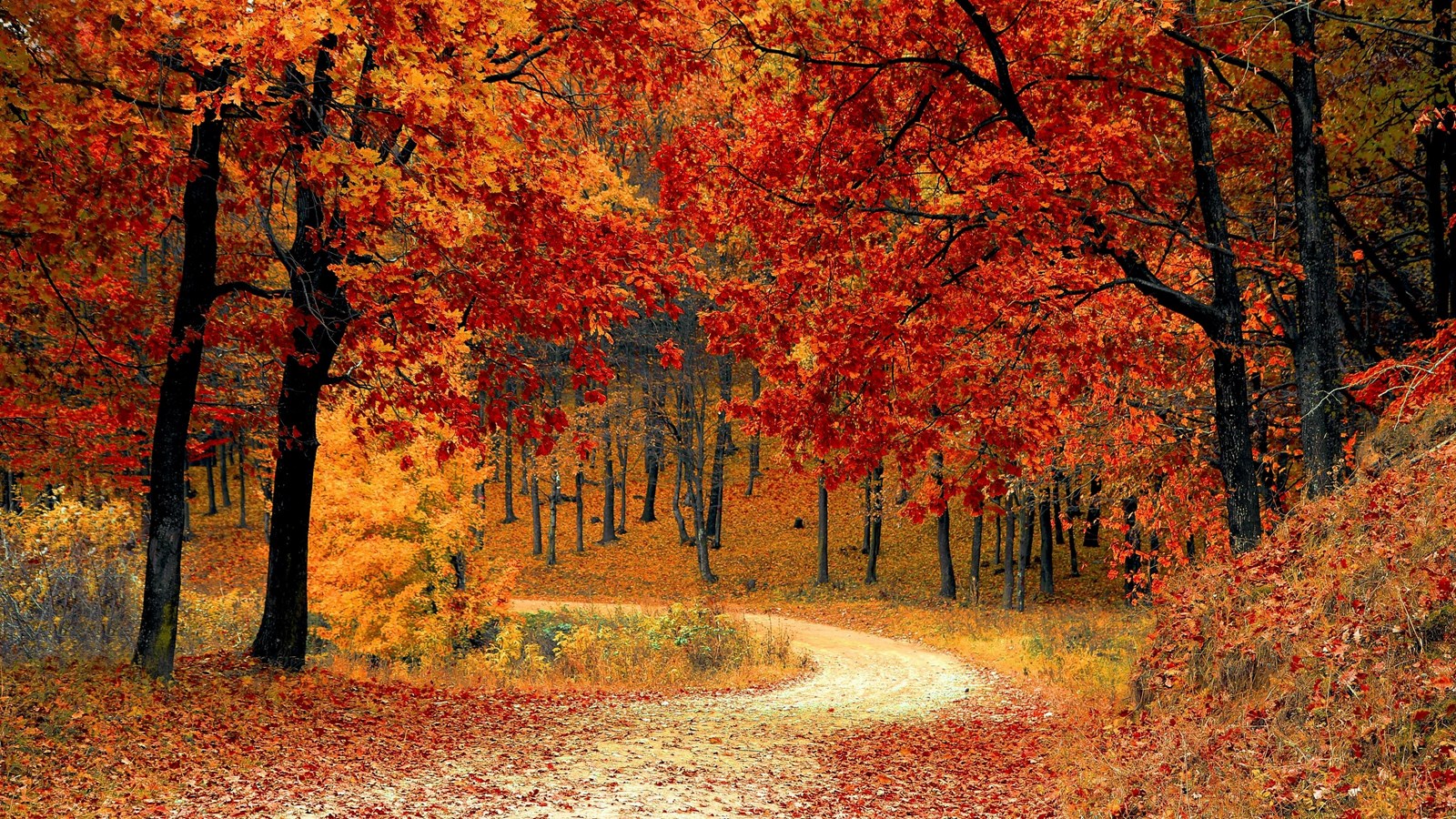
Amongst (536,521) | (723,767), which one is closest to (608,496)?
(536,521)

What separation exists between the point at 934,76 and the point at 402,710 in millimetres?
8740

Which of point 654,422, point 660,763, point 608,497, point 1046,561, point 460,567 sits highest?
point 654,422

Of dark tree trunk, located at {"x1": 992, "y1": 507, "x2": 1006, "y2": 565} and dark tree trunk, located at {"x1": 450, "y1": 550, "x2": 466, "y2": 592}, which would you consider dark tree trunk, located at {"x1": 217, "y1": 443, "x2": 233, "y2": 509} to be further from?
dark tree trunk, located at {"x1": 992, "y1": 507, "x2": 1006, "y2": 565}

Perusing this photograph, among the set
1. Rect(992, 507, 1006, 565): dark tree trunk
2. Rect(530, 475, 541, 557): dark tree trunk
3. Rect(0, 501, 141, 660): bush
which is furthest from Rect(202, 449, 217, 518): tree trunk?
Rect(0, 501, 141, 660): bush

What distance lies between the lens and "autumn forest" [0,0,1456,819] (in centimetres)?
677

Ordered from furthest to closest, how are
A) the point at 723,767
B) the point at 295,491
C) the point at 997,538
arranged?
the point at 997,538 → the point at 295,491 → the point at 723,767

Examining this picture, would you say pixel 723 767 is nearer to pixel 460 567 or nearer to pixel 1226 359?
pixel 1226 359

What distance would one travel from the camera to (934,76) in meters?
8.71

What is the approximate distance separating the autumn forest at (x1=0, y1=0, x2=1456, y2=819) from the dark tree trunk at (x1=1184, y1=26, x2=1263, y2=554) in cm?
4

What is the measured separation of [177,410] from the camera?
32.5ft

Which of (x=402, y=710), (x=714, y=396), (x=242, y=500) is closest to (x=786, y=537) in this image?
(x=714, y=396)

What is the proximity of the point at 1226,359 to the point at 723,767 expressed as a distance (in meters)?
6.15

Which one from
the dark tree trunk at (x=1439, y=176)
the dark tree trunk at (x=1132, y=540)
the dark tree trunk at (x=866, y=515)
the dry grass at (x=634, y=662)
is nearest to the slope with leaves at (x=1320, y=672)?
the dark tree trunk at (x=1439, y=176)

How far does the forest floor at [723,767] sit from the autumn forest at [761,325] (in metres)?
0.08
